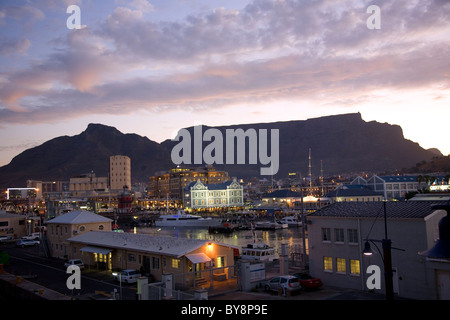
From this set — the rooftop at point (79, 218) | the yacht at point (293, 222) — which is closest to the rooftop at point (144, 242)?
the rooftop at point (79, 218)

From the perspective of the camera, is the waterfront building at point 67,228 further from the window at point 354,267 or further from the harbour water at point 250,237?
the window at point 354,267

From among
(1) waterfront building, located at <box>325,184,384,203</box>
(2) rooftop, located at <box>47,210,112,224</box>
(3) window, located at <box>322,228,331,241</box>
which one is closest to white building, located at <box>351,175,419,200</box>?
(1) waterfront building, located at <box>325,184,384,203</box>

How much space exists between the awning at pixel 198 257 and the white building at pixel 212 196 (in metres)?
107

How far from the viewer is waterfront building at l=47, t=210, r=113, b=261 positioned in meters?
32.6

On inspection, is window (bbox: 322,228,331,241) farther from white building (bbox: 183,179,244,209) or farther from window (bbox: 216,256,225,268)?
white building (bbox: 183,179,244,209)

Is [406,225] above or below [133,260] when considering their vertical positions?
above

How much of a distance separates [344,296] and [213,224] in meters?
76.4

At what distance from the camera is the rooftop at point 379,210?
1705 cm

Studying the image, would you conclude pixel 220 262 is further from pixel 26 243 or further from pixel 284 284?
pixel 26 243

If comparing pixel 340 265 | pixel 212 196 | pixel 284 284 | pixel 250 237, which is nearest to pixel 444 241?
pixel 284 284

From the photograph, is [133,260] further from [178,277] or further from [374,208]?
[374,208]

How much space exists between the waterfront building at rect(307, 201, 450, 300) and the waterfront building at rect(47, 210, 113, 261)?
2004 cm
